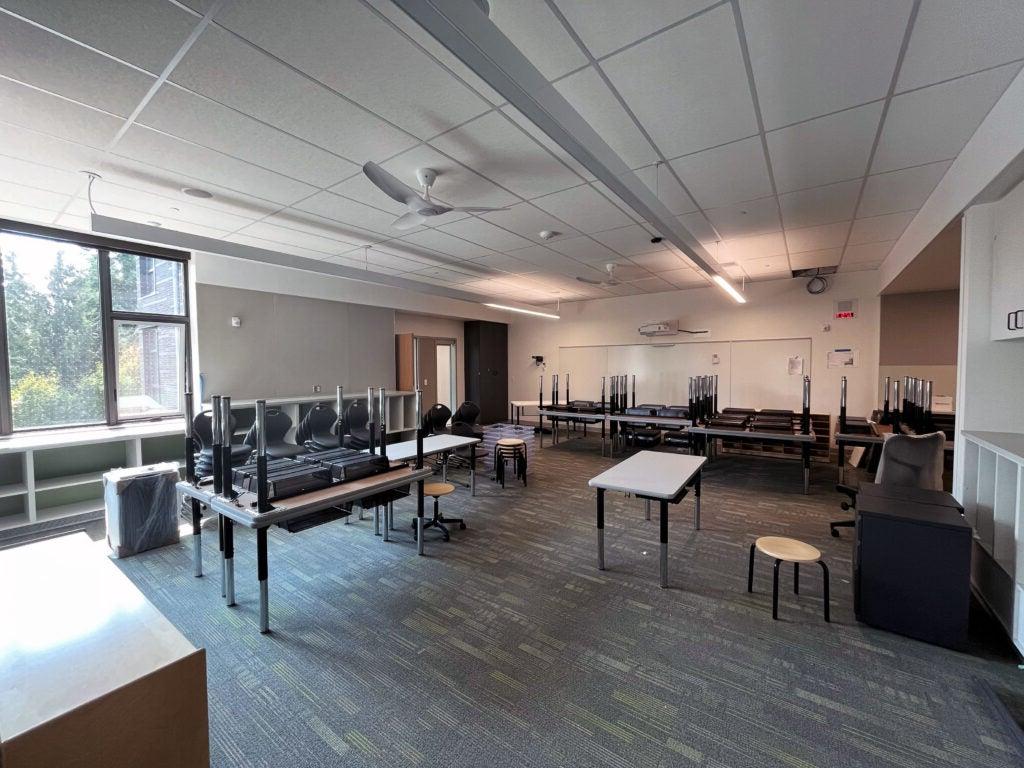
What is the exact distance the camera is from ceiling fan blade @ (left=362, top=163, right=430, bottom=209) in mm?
2403

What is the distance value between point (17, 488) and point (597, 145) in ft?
18.5

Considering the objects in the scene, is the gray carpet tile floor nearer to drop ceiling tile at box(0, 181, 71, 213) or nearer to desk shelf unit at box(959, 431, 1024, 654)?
desk shelf unit at box(959, 431, 1024, 654)

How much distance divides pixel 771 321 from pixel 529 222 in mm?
5429

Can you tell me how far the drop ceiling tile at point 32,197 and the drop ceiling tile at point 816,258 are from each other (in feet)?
25.5

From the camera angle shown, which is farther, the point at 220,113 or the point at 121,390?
the point at 121,390

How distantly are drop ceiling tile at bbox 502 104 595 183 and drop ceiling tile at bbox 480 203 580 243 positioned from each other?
0.73 metres

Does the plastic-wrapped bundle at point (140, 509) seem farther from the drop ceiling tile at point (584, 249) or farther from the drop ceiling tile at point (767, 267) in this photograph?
the drop ceiling tile at point (767, 267)

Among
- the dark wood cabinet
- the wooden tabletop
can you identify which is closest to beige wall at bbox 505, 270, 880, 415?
the dark wood cabinet

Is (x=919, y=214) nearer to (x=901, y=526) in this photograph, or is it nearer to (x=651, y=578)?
(x=901, y=526)

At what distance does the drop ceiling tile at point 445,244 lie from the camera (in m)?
4.58

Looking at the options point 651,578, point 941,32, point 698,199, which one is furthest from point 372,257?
point 941,32

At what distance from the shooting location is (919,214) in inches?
156

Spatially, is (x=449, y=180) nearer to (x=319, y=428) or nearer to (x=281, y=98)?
(x=281, y=98)

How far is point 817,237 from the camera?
473 cm
